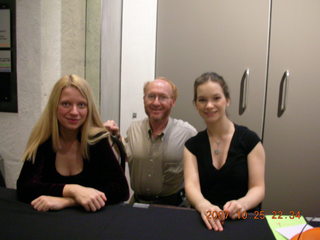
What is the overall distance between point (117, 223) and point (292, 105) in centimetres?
172

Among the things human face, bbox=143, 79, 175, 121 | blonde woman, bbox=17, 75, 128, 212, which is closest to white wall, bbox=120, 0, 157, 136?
human face, bbox=143, 79, 175, 121

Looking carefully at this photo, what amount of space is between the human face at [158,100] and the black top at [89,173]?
17.5 inches

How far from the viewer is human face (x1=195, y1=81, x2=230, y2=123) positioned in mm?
1262

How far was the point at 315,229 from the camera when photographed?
32.6 inches

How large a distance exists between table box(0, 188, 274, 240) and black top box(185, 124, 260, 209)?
27 cm

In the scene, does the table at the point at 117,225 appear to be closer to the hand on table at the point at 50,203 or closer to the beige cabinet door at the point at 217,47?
the hand on table at the point at 50,203

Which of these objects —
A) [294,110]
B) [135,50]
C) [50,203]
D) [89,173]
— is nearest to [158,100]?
[89,173]

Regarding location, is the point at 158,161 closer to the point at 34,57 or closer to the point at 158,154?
the point at 158,154

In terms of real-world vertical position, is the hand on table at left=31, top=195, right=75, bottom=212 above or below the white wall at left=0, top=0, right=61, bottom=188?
below

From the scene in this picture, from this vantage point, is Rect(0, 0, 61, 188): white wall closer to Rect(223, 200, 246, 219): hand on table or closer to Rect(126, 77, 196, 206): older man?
Rect(126, 77, 196, 206): older man

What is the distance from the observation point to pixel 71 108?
3.84 ft

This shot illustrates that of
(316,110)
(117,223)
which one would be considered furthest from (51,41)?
(316,110)

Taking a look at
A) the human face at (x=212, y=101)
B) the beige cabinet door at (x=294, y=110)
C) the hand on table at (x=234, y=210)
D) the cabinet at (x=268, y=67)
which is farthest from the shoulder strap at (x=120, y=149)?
the beige cabinet door at (x=294, y=110)

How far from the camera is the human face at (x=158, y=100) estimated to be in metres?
1.58
